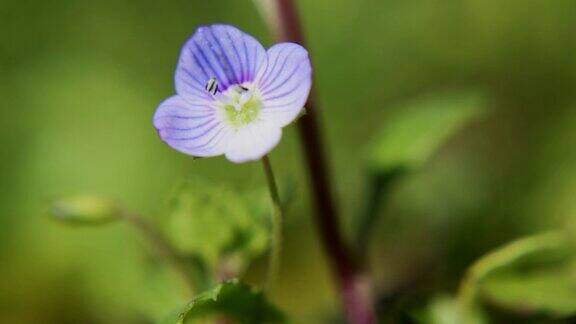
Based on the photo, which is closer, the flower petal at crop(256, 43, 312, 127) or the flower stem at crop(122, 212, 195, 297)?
the flower petal at crop(256, 43, 312, 127)

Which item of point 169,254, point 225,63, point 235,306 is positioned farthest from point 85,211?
point 225,63

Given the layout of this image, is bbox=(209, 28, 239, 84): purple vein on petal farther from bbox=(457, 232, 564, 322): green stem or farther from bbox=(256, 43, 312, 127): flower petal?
bbox=(457, 232, 564, 322): green stem

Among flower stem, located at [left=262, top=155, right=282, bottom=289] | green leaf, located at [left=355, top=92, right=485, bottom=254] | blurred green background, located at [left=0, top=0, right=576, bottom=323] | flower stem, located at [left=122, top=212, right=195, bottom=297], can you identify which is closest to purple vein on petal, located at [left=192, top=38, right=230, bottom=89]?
flower stem, located at [left=262, top=155, right=282, bottom=289]

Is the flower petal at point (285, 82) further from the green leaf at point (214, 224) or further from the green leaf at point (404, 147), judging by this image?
the green leaf at point (404, 147)

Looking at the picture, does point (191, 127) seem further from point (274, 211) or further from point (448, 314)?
point (448, 314)

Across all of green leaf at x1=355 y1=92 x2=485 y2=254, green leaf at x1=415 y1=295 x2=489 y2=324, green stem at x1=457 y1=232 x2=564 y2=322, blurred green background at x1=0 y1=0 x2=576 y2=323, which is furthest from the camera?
blurred green background at x1=0 y1=0 x2=576 y2=323

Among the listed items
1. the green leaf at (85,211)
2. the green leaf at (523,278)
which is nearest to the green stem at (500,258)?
the green leaf at (523,278)

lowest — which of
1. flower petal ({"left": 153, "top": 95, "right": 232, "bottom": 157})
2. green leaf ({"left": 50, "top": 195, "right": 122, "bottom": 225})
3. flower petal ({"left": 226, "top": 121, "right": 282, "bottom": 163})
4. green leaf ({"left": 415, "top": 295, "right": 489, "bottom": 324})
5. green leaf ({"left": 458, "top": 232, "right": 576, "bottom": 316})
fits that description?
green leaf ({"left": 415, "top": 295, "right": 489, "bottom": 324})
